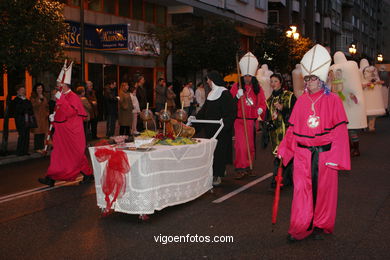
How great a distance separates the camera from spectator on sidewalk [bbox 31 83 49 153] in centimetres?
1349

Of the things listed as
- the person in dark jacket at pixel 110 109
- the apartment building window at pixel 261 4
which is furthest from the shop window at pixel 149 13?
the apartment building window at pixel 261 4

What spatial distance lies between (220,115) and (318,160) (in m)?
3.13

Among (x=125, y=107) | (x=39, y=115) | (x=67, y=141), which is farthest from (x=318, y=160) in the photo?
(x=125, y=107)

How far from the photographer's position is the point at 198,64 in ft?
82.5

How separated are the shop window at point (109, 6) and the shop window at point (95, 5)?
0.40 meters

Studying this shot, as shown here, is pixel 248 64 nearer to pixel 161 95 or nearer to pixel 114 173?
pixel 114 173

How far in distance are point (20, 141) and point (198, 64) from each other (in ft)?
44.6

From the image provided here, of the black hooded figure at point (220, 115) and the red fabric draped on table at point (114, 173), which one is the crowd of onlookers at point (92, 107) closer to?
the black hooded figure at point (220, 115)

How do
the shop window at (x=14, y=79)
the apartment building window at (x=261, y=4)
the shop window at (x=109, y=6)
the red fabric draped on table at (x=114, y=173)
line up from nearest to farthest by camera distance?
the red fabric draped on table at (x=114, y=173) < the shop window at (x=14, y=79) < the shop window at (x=109, y=6) < the apartment building window at (x=261, y=4)

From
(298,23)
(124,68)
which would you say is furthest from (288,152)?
(298,23)

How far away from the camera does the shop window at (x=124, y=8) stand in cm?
2362

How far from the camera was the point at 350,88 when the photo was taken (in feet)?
41.4

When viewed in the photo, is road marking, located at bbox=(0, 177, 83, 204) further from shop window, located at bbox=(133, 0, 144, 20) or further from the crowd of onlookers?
shop window, located at bbox=(133, 0, 144, 20)

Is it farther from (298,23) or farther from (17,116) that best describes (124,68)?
(298,23)
